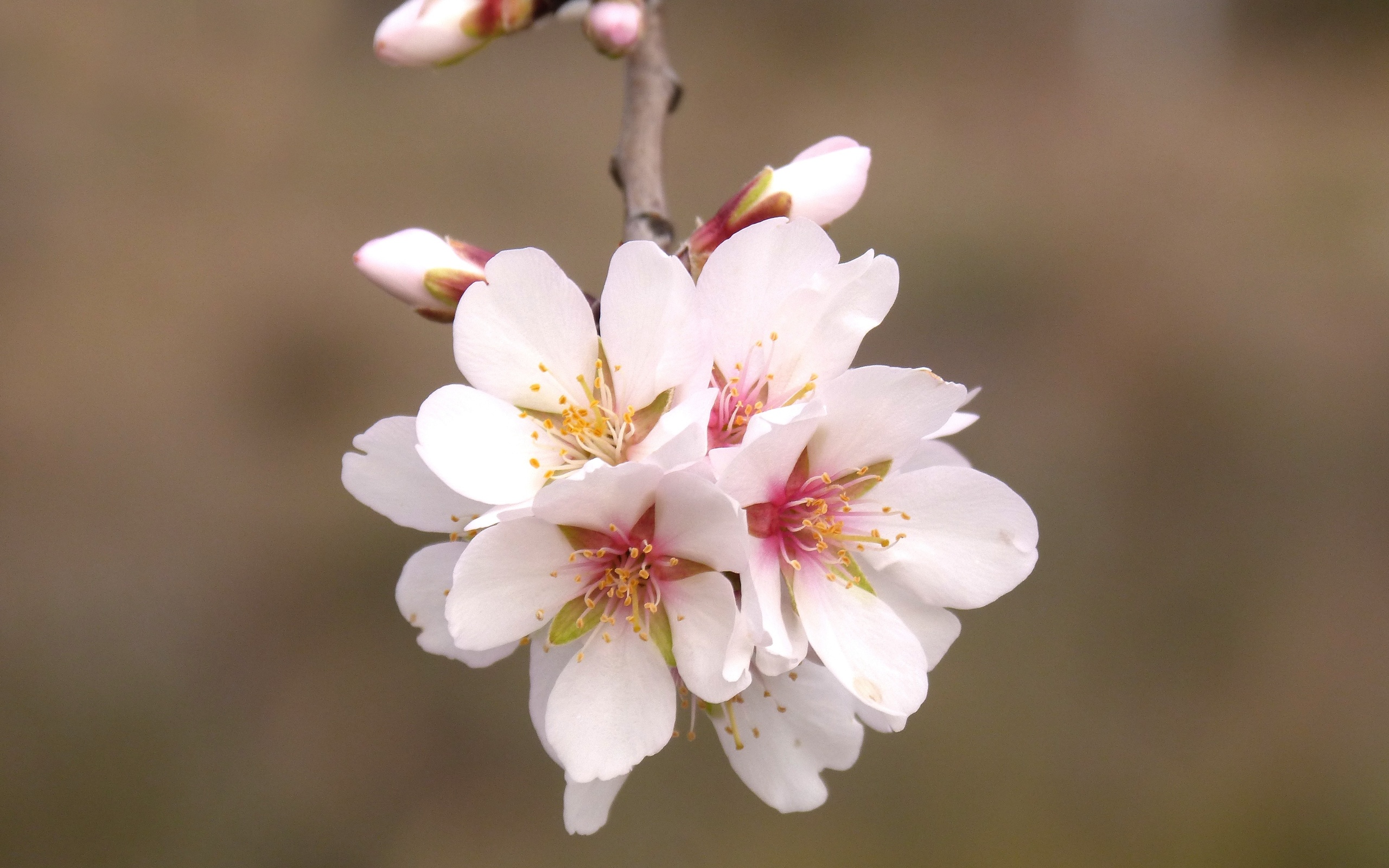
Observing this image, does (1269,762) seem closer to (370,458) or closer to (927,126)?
(927,126)

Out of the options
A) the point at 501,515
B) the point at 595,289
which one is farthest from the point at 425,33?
the point at 595,289

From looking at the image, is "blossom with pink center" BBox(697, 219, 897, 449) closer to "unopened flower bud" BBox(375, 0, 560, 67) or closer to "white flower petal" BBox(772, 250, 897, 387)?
"white flower petal" BBox(772, 250, 897, 387)

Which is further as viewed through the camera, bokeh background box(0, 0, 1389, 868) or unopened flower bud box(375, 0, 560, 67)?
bokeh background box(0, 0, 1389, 868)

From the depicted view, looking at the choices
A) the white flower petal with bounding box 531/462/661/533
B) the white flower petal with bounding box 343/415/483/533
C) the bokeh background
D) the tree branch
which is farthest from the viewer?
the bokeh background

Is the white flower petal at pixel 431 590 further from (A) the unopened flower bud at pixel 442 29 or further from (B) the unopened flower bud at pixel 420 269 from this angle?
(A) the unopened flower bud at pixel 442 29

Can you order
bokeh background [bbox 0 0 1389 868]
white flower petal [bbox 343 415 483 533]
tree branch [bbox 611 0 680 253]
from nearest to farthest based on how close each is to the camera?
white flower petal [bbox 343 415 483 533] < tree branch [bbox 611 0 680 253] < bokeh background [bbox 0 0 1389 868]

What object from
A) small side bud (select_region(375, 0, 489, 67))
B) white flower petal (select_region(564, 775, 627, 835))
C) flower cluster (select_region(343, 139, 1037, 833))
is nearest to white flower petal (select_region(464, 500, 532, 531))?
flower cluster (select_region(343, 139, 1037, 833))
